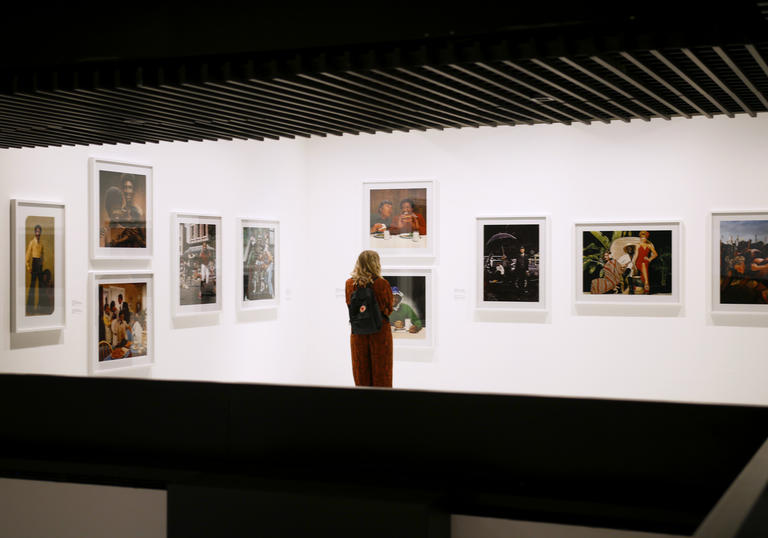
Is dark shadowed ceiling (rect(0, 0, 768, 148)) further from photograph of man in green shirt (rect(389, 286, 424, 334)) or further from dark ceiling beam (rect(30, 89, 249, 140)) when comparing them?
photograph of man in green shirt (rect(389, 286, 424, 334))

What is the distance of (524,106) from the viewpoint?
470cm

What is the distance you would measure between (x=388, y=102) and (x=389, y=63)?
2.87 ft

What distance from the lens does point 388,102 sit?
466 centimetres

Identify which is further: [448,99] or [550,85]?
[448,99]

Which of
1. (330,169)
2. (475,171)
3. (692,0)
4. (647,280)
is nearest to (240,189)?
(330,169)

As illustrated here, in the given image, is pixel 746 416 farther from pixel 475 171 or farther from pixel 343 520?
pixel 475 171

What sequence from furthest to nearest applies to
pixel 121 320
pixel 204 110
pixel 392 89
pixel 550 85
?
1. pixel 121 320
2. pixel 204 110
3. pixel 392 89
4. pixel 550 85

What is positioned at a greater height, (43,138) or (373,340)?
(43,138)

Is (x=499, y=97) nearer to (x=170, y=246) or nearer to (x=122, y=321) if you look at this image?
(x=122, y=321)

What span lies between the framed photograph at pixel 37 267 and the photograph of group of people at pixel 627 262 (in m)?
7.03

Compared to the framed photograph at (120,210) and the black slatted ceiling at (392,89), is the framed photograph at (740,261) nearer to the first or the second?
the framed photograph at (120,210)

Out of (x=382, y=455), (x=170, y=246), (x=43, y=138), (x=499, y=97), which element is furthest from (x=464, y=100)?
(x=170, y=246)

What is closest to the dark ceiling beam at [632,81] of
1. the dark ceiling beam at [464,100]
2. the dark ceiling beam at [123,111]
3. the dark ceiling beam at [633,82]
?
the dark ceiling beam at [633,82]

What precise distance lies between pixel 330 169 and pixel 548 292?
13.5 feet
